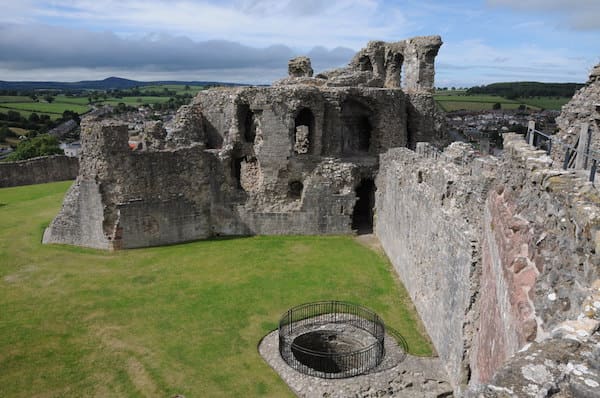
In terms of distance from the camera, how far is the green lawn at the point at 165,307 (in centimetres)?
1073

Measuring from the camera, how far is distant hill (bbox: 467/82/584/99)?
3159 inches

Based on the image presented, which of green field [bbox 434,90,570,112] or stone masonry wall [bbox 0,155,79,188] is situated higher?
green field [bbox 434,90,570,112]

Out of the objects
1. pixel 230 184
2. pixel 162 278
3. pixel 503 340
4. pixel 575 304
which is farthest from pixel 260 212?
pixel 575 304

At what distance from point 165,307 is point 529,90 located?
92.9 m

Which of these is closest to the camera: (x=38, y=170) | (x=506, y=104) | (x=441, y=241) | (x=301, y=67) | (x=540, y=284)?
(x=540, y=284)

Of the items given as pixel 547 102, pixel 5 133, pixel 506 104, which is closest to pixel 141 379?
pixel 547 102

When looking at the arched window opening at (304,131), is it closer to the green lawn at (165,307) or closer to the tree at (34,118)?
the green lawn at (165,307)

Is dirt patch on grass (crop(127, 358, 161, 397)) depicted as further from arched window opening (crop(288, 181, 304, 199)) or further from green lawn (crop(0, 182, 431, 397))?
arched window opening (crop(288, 181, 304, 199))

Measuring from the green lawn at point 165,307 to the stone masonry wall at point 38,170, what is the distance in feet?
39.6

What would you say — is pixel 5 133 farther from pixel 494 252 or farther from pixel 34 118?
pixel 494 252

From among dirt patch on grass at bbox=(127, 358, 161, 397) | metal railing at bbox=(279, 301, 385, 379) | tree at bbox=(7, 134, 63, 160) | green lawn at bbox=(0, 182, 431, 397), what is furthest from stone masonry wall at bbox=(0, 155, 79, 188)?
metal railing at bbox=(279, 301, 385, 379)

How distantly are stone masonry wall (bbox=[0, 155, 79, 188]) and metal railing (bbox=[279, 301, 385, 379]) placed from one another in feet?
85.4

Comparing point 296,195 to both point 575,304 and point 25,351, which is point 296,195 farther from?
point 575,304

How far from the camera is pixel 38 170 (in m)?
32.3
